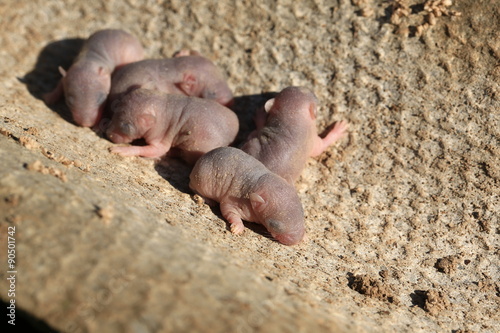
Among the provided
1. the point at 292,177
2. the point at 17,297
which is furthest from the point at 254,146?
the point at 17,297

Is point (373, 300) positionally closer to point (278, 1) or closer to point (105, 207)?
point (105, 207)

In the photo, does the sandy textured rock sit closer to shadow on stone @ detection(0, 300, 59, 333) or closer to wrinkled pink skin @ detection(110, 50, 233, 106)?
shadow on stone @ detection(0, 300, 59, 333)

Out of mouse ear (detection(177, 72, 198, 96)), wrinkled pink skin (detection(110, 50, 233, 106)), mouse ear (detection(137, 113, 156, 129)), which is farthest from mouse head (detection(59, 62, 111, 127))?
mouse ear (detection(177, 72, 198, 96))

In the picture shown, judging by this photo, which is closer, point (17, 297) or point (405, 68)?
point (17, 297)

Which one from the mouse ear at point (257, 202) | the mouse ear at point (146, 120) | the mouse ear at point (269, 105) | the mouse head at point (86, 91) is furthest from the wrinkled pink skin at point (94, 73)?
the mouse ear at point (257, 202)

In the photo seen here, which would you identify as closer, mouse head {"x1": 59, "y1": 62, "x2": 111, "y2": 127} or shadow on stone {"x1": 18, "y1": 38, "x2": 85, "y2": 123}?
mouse head {"x1": 59, "y1": 62, "x2": 111, "y2": 127}

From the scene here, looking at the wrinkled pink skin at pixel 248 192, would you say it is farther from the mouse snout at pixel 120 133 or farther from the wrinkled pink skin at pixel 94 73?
the wrinkled pink skin at pixel 94 73

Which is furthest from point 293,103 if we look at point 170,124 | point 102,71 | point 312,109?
point 102,71
